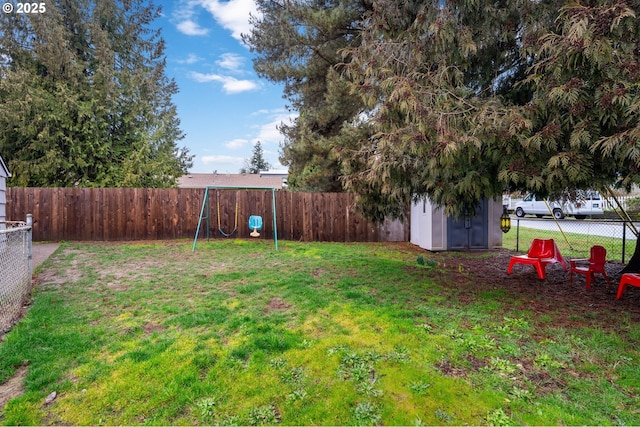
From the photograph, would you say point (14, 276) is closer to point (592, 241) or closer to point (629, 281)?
point (629, 281)

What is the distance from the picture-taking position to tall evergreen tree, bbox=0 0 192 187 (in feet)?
40.0

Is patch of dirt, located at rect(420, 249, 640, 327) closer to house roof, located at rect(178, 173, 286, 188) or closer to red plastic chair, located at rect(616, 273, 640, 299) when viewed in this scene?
red plastic chair, located at rect(616, 273, 640, 299)

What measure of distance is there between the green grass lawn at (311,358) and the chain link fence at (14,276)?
180 millimetres

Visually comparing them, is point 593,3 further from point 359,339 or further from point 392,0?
point 359,339

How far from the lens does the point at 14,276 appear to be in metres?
4.12

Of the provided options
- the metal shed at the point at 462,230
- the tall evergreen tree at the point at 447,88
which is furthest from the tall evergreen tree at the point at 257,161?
the tall evergreen tree at the point at 447,88

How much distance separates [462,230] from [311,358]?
7.30 m

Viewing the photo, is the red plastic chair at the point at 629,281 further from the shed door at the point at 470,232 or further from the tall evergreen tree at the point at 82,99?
the tall evergreen tree at the point at 82,99

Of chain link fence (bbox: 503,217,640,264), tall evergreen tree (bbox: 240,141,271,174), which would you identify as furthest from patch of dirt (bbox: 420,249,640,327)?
tall evergreen tree (bbox: 240,141,271,174)

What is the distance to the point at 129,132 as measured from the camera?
46.6ft

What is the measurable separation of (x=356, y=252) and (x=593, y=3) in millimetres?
6268

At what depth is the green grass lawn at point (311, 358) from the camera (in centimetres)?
216

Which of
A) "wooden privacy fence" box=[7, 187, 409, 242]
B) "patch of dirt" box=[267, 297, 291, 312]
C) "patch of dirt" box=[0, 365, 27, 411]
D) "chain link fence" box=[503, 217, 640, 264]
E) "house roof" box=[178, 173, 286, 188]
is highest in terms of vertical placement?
"house roof" box=[178, 173, 286, 188]

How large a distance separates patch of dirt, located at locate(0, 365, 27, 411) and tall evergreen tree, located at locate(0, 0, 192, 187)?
11.8m
